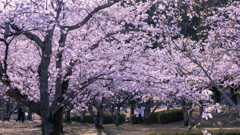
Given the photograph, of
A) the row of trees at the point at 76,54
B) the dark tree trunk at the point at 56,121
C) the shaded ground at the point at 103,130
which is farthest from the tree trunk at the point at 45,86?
the shaded ground at the point at 103,130

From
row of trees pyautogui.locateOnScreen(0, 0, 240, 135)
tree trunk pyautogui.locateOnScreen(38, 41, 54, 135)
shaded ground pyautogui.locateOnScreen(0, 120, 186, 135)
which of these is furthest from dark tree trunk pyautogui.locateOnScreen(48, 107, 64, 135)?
shaded ground pyautogui.locateOnScreen(0, 120, 186, 135)

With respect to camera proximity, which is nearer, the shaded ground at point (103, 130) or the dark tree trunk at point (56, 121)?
the dark tree trunk at point (56, 121)

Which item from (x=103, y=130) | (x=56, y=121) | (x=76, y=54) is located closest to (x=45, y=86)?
(x=56, y=121)

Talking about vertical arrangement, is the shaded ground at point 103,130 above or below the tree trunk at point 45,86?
below

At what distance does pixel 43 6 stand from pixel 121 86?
594 cm

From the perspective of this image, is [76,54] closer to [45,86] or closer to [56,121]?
[45,86]

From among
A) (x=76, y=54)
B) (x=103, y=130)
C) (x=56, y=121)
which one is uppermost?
(x=76, y=54)

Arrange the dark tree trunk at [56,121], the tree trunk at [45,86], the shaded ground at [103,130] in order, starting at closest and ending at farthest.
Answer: the tree trunk at [45,86], the dark tree trunk at [56,121], the shaded ground at [103,130]

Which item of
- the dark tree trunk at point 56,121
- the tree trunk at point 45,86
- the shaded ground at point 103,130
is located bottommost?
the shaded ground at point 103,130

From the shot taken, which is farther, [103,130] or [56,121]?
[103,130]

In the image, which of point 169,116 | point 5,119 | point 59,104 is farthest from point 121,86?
point 5,119

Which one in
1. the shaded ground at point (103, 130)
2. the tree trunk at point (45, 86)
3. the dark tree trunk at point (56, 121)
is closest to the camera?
the tree trunk at point (45, 86)

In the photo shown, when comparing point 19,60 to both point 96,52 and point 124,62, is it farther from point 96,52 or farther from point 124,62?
point 124,62

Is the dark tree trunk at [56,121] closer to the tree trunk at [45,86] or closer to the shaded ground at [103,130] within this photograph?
the tree trunk at [45,86]
